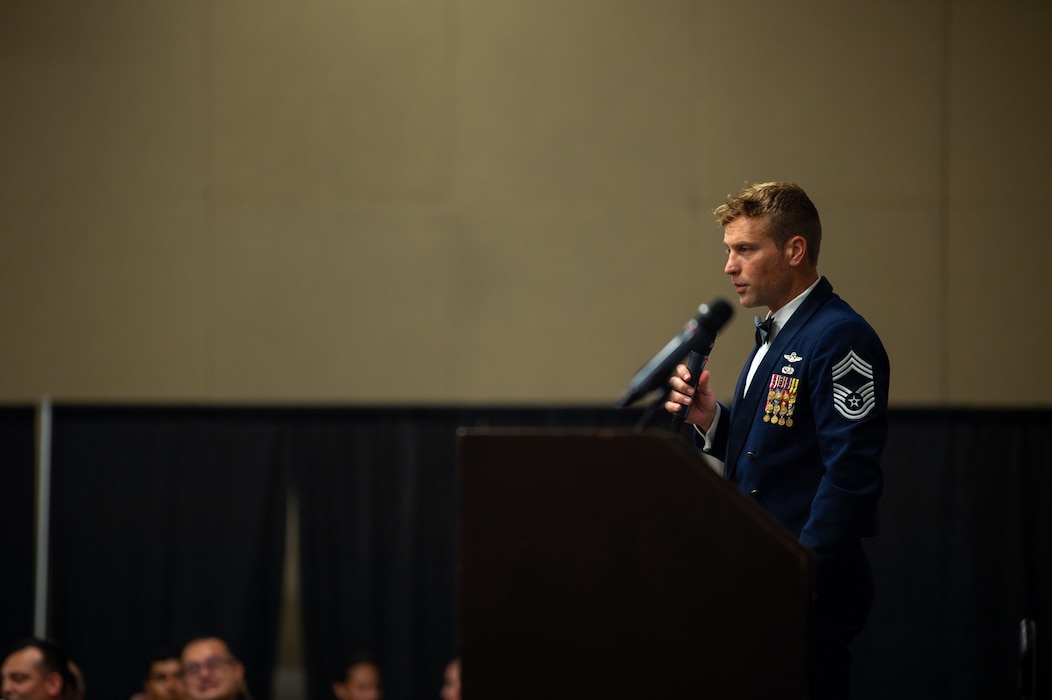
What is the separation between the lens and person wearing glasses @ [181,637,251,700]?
4.85 m

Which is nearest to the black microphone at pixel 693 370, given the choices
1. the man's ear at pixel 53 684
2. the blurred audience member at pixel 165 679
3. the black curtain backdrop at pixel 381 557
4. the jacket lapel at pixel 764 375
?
the jacket lapel at pixel 764 375

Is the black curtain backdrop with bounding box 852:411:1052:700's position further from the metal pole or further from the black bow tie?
the metal pole

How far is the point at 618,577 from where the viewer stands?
1.72m

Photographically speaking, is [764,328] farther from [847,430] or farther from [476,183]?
[476,183]

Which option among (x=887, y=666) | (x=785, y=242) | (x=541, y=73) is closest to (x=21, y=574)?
(x=541, y=73)

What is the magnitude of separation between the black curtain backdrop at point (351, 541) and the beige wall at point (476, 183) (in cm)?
24

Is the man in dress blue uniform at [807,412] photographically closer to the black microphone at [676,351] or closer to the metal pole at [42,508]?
the black microphone at [676,351]

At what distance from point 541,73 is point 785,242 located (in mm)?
4076

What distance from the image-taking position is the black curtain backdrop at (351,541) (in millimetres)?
5855

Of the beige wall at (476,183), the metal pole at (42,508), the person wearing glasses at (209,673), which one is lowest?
the person wearing glasses at (209,673)

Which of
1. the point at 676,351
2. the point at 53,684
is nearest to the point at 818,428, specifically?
the point at 676,351

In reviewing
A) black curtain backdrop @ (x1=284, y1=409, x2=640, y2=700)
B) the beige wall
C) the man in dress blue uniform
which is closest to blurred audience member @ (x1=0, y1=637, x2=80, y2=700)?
black curtain backdrop @ (x1=284, y1=409, x2=640, y2=700)

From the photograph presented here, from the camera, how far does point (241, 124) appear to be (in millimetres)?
6223

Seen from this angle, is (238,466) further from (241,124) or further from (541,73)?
(541,73)
